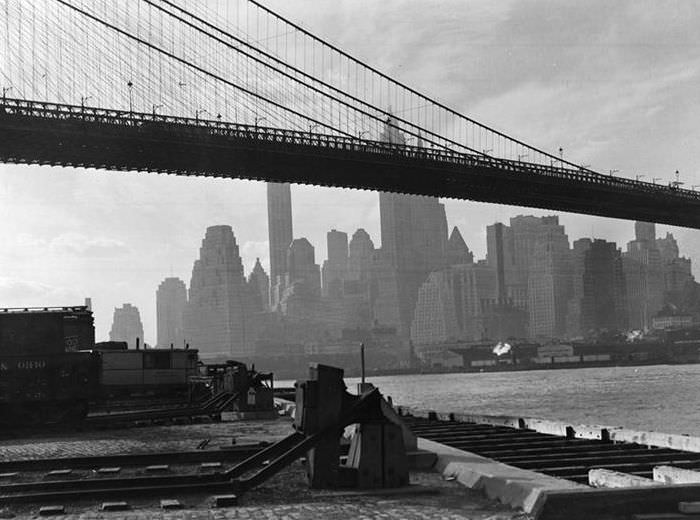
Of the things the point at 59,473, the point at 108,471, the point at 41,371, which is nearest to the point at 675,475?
the point at 108,471

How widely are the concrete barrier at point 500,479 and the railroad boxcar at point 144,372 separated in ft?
77.0

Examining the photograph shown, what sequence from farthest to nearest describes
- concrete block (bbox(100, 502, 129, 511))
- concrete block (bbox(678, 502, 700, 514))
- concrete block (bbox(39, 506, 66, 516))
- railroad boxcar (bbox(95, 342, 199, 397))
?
railroad boxcar (bbox(95, 342, 199, 397)), concrete block (bbox(100, 502, 129, 511)), concrete block (bbox(39, 506, 66, 516)), concrete block (bbox(678, 502, 700, 514))

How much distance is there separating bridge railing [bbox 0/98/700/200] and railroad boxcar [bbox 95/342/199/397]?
2097 cm

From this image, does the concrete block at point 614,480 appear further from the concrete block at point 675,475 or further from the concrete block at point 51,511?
the concrete block at point 51,511

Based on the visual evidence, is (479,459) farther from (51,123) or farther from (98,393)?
(51,123)

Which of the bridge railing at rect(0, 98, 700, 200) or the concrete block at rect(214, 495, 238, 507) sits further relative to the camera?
the bridge railing at rect(0, 98, 700, 200)

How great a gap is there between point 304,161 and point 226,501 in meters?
54.3

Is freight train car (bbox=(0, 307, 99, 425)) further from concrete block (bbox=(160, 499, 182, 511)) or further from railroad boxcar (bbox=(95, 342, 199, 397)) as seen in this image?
concrete block (bbox=(160, 499, 182, 511))

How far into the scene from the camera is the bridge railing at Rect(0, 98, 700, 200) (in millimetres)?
52228

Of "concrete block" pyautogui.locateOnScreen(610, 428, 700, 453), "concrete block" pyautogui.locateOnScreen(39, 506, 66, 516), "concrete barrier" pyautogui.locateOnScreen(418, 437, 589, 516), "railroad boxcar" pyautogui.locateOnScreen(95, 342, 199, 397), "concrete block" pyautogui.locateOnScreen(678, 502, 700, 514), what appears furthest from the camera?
"railroad boxcar" pyautogui.locateOnScreen(95, 342, 199, 397)

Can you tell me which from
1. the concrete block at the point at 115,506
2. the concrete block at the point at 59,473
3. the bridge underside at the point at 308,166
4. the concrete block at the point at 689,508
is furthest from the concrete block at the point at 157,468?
the bridge underside at the point at 308,166

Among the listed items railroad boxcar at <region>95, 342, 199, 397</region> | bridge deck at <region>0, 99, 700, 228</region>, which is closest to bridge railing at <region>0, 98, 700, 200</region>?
bridge deck at <region>0, 99, 700, 228</region>

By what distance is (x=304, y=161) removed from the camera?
62719 millimetres

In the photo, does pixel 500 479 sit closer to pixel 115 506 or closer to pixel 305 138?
pixel 115 506
